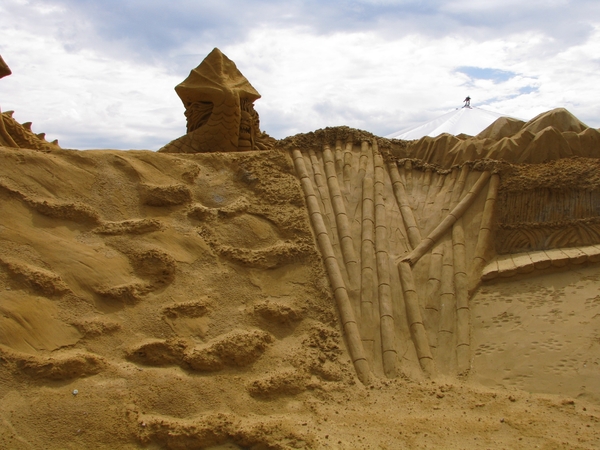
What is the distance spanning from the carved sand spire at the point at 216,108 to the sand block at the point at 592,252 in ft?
11.2

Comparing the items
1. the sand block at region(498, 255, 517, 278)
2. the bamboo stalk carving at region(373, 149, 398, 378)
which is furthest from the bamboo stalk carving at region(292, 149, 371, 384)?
the sand block at region(498, 255, 517, 278)

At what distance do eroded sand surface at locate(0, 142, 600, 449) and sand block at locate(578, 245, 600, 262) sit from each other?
49 millimetres

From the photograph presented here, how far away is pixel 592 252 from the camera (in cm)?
431

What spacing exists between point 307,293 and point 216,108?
2.55 meters

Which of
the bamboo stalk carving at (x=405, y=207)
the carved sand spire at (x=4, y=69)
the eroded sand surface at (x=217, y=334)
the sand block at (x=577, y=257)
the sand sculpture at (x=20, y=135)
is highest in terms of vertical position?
the carved sand spire at (x=4, y=69)

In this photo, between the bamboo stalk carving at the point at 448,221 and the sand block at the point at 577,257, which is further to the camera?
the bamboo stalk carving at the point at 448,221

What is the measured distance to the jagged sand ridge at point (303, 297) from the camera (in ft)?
10.8

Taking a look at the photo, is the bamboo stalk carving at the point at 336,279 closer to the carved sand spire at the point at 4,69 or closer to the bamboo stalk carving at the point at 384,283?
the bamboo stalk carving at the point at 384,283

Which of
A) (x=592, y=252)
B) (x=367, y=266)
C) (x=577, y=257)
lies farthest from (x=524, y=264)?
(x=367, y=266)

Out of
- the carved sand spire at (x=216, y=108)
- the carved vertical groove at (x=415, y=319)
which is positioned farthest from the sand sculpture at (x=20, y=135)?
the carved vertical groove at (x=415, y=319)

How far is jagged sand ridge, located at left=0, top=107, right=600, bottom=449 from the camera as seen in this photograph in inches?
129

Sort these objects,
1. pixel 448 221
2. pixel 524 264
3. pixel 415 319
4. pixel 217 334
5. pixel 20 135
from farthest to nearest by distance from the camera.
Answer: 1. pixel 20 135
2. pixel 448 221
3. pixel 524 264
4. pixel 415 319
5. pixel 217 334

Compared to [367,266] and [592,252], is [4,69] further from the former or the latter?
[592,252]

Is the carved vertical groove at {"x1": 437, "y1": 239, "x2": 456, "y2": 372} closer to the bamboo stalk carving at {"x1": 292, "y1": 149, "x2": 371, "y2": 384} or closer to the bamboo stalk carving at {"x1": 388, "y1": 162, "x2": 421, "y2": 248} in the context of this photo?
the bamboo stalk carving at {"x1": 388, "y1": 162, "x2": 421, "y2": 248}
